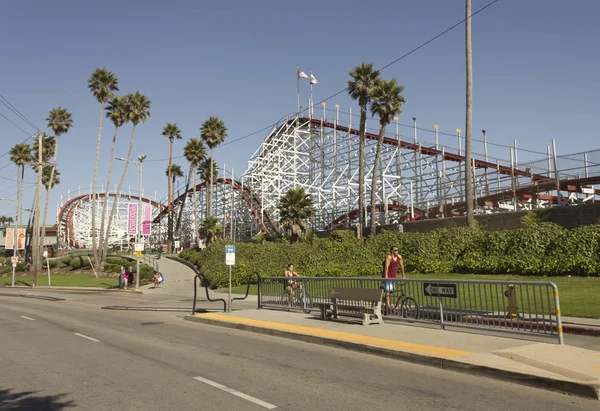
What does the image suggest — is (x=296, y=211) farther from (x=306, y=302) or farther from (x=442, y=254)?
(x=306, y=302)

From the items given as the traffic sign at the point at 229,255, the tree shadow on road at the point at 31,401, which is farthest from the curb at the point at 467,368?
the traffic sign at the point at 229,255

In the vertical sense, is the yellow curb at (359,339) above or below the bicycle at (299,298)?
below

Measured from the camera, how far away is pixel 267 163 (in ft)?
195

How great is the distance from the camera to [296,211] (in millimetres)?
41781

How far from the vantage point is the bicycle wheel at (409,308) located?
12.4 m

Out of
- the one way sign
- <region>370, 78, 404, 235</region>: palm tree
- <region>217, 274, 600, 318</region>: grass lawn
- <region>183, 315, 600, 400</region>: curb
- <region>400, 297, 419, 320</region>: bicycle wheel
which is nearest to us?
<region>183, 315, 600, 400</region>: curb

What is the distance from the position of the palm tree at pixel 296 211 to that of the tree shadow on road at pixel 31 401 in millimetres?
35114

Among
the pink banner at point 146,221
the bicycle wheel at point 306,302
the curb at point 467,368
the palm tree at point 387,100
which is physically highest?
the palm tree at point 387,100

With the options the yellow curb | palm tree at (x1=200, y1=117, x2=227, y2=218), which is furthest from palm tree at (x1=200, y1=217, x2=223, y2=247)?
the yellow curb

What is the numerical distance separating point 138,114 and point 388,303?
49631 millimetres

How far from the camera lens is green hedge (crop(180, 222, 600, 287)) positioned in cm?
2103

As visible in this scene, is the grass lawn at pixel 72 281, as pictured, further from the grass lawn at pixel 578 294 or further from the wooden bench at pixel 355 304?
the grass lawn at pixel 578 294

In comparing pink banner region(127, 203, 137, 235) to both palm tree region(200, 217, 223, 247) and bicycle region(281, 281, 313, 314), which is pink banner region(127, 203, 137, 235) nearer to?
palm tree region(200, 217, 223, 247)

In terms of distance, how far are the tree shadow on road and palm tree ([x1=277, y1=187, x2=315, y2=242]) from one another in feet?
115
